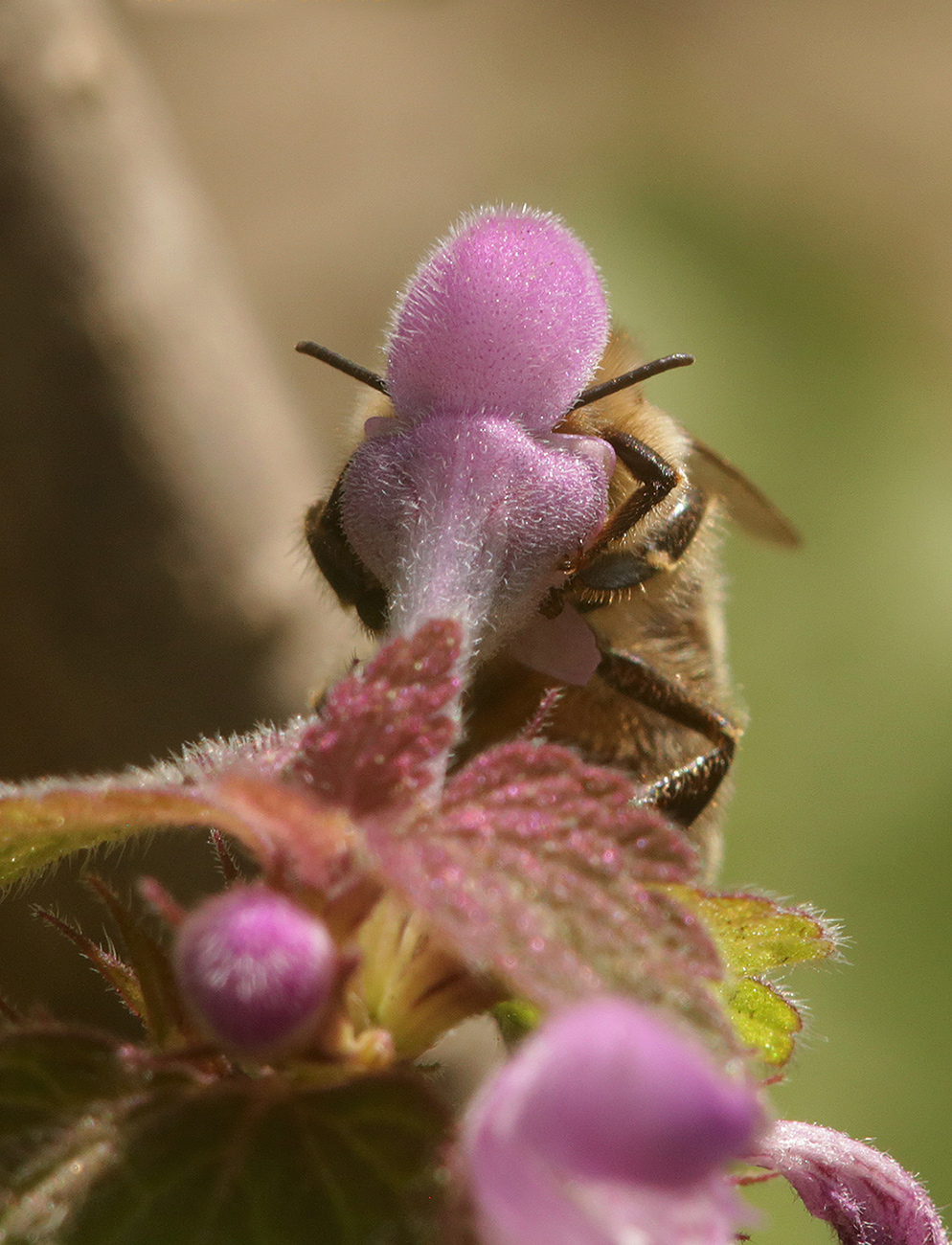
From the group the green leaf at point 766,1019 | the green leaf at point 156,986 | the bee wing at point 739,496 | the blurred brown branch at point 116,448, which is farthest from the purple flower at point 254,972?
the blurred brown branch at point 116,448

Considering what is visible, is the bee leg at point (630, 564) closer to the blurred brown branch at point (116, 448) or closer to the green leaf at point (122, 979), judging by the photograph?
the green leaf at point (122, 979)

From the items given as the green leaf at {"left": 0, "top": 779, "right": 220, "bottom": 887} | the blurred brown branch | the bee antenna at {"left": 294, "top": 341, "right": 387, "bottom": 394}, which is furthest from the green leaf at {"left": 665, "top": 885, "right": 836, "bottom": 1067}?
the blurred brown branch

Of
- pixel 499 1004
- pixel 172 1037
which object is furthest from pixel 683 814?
pixel 172 1037

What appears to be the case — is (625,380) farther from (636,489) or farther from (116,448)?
(116,448)

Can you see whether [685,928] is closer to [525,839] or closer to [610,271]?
[525,839]

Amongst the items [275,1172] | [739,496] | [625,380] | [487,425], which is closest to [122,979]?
[275,1172]
